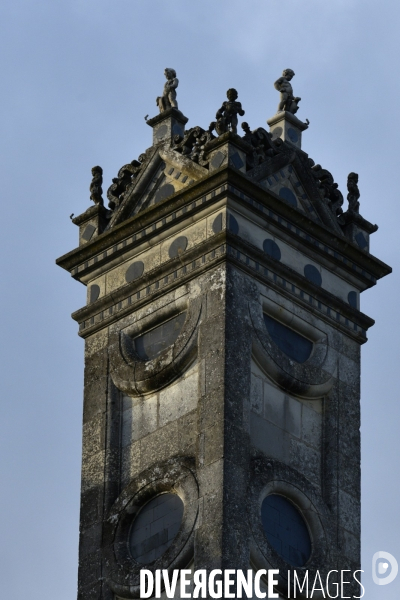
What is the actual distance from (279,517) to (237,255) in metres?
3.88

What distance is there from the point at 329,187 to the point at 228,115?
231cm

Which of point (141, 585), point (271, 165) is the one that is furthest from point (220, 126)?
point (141, 585)

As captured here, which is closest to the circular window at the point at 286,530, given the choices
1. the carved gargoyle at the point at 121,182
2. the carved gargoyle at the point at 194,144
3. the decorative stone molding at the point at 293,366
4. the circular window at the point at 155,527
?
the circular window at the point at 155,527

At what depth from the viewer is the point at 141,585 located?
39.9 metres

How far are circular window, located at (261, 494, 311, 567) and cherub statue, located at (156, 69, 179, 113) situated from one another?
6.92m

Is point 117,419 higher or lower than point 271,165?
lower

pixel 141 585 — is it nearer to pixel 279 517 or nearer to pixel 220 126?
pixel 279 517

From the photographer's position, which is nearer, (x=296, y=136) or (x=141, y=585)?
(x=141, y=585)

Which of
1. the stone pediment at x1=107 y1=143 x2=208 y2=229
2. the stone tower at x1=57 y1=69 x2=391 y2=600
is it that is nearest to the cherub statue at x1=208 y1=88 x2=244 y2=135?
the stone tower at x1=57 y1=69 x2=391 y2=600

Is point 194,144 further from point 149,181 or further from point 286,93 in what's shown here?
point 286,93

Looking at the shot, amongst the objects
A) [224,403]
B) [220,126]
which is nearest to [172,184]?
[220,126]

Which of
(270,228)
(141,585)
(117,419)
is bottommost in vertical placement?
(141,585)

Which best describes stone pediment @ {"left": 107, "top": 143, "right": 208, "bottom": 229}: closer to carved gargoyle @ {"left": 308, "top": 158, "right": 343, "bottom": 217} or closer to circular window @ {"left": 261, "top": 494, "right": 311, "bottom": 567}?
carved gargoyle @ {"left": 308, "top": 158, "right": 343, "bottom": 217}

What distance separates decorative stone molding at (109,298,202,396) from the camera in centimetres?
4094
